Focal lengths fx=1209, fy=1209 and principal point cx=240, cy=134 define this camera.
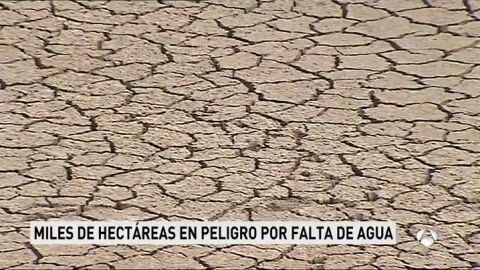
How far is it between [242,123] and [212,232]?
0.82m

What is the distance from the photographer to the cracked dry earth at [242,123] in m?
4.16

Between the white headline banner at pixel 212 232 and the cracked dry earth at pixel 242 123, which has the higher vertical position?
the cracked dry earth at pixel 242 123

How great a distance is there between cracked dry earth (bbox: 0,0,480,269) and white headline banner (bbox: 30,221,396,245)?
4cm

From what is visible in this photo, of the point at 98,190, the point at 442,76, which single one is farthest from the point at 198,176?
the point at 442,76

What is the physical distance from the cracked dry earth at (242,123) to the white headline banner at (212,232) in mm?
43

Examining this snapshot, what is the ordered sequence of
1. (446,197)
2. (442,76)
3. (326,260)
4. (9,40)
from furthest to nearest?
(9,40) → (442,76) → (446,197) → (326,260)

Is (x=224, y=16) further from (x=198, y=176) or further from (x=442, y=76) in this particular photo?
(x=198, y=176)

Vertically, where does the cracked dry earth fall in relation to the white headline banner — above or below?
above

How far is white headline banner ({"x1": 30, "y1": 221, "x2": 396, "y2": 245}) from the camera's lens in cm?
410

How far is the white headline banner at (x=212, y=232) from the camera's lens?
13.4 feet

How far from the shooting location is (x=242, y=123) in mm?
4871

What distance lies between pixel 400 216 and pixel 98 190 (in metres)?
1.09

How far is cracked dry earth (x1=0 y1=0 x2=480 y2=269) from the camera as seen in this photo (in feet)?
13.7

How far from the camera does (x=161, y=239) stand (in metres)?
Answer: 4.11
